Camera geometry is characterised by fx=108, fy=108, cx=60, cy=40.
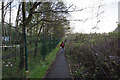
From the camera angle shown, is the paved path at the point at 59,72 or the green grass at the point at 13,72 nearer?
the green grass at the point at 13,72

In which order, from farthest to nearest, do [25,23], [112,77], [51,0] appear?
[51,0] → [25,23] → [112,77]

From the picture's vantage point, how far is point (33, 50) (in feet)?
22.9

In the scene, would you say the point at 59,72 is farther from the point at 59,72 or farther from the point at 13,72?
the point at 13,72

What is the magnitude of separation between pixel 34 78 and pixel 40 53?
126 inches

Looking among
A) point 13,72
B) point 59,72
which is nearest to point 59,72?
point 59,72

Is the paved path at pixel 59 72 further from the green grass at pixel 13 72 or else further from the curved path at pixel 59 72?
the green grass at pixel 13 72

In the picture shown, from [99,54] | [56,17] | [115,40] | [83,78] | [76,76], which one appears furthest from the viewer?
[56,17]

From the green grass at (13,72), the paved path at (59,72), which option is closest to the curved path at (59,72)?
the paved path at (59,72)

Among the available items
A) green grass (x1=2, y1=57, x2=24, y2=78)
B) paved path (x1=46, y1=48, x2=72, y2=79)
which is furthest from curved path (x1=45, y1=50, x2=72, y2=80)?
green grass (x1=2, y1=57, x2=24, y2=78)

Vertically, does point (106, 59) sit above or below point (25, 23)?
below

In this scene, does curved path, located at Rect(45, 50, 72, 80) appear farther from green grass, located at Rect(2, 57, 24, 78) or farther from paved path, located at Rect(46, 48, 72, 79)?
green grass, located at Rect(2, 57, 24, 78)

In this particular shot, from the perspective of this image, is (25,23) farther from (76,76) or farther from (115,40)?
(115,40)

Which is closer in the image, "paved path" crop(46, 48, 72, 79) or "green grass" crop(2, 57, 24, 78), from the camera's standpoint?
"green grass" crop(2, 57, 24, 78)

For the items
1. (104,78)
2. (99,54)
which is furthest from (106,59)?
(104,78)
